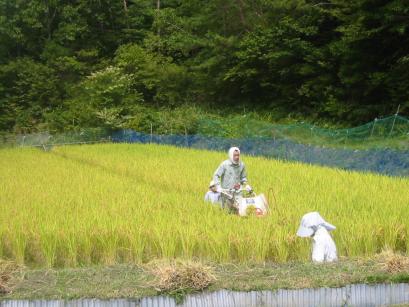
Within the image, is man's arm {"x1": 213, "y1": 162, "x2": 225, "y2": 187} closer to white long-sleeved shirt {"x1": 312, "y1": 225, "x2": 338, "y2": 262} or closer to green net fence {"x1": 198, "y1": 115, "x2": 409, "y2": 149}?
white long-sleeved shirt {"x1": 312, "y1": 225, "x2": 338, "y2": 262}

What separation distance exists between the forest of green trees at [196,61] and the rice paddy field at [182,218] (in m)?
9.51

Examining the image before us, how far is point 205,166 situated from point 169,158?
2207 mm

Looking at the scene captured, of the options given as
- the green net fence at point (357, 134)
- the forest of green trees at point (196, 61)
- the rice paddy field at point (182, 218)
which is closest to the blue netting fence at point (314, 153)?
the green net fence at point (357, 134)

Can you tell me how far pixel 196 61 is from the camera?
93.1 feet

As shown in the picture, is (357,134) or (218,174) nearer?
(218,174)

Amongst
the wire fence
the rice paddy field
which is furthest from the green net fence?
the rice paddy field

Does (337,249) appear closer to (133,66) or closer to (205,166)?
(205,166)

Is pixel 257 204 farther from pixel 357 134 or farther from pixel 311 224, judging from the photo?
pixel 357 134

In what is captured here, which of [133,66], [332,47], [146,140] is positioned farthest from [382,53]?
[133,66]

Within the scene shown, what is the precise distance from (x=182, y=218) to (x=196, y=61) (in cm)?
2250

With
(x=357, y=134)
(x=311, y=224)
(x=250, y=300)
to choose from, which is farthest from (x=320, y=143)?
(x=250, y=300)

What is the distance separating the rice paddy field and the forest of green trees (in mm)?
9506

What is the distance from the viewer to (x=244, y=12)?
26641 millimetres

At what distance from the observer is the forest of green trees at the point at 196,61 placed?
64.5 feet
